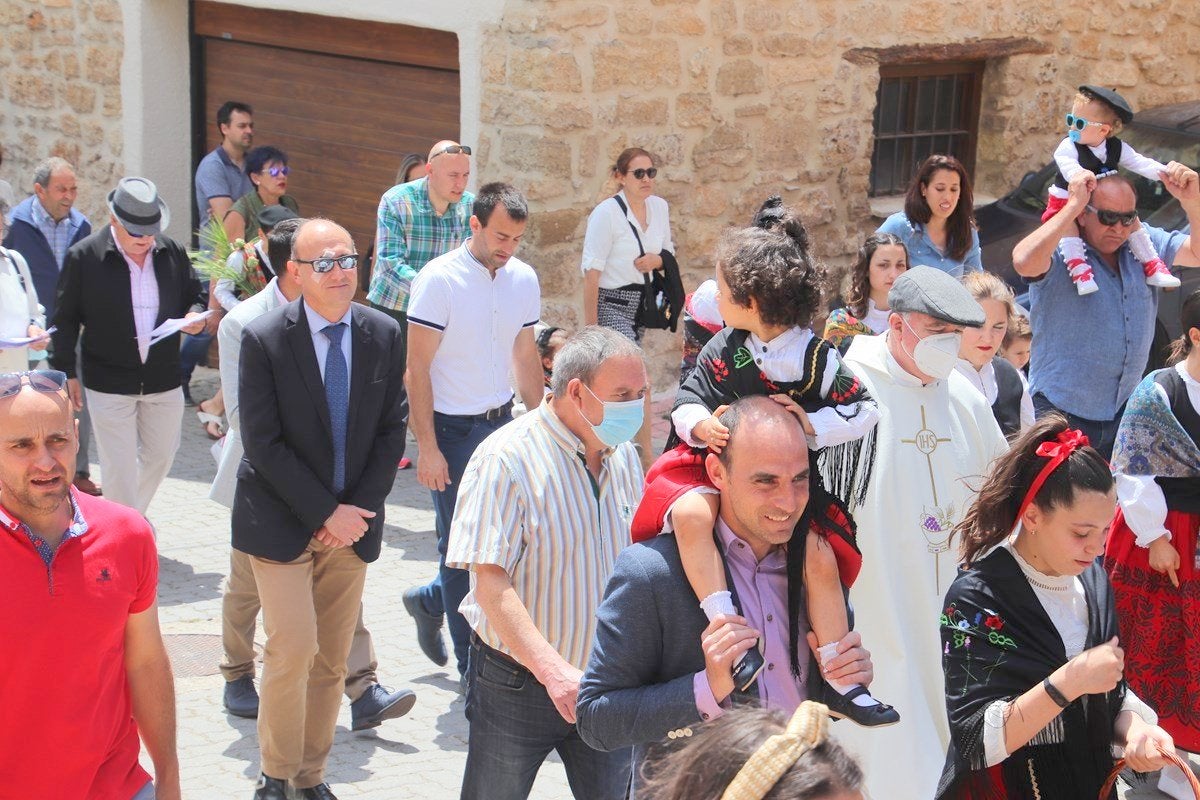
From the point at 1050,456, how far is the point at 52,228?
7467 millimetres

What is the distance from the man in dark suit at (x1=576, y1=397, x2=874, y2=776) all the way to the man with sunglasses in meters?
3.56

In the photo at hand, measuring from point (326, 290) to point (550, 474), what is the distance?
138 centimetres

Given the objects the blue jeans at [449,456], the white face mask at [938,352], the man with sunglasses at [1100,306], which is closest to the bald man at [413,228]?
the blue jeans at [449,456]

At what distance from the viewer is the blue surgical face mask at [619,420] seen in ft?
14.1

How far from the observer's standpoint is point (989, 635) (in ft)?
12.1

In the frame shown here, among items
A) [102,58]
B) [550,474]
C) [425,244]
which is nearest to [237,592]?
[550,474]

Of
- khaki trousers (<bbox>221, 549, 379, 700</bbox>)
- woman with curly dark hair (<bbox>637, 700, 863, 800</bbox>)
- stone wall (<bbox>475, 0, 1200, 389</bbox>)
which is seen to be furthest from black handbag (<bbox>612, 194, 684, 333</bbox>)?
woman with curly dark hair (<bbox>637, 700, 863, 800</bbox>)

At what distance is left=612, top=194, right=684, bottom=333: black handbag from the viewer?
8969 millimetres

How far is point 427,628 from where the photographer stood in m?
6.64

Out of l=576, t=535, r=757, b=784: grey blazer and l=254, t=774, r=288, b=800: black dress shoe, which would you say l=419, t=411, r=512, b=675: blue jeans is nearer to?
l=254, t=774, r=288, b=800: black dress shoe

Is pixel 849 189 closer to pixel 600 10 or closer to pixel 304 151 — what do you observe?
pixel 600 10

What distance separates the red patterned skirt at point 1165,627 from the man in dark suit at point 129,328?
4697 millimetres

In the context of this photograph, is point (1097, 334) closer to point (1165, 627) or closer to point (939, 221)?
point (939, 221)

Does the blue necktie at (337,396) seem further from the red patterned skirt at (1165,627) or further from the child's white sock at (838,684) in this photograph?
the red patterned skirt at (1165,627)
